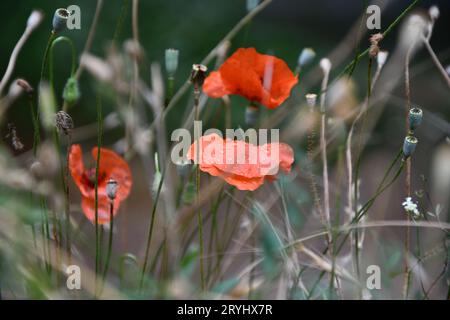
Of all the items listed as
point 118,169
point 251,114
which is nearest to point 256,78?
point 251,114

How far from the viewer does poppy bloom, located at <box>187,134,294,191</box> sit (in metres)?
0.73

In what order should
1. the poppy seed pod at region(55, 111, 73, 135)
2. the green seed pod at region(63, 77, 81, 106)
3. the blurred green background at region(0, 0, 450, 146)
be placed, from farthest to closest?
the blurred green background at region(0, 0, 450, 146), the green seed pod at region(63, 77, 81, 106), the poppy seed pod at region(55, 111, 73, 135)

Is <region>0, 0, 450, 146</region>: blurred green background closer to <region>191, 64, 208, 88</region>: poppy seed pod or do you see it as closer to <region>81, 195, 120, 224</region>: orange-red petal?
<region>81, 195, 120, 224</region>: orange-red petal

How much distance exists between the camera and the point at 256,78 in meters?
0.84

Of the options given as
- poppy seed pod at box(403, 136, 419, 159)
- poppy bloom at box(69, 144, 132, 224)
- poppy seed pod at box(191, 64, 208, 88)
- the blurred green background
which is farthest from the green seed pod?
the blurred green background

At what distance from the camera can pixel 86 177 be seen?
0.88 m

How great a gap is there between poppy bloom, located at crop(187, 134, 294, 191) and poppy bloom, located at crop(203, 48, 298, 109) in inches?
3.2

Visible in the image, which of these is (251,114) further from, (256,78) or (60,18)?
(60,18)

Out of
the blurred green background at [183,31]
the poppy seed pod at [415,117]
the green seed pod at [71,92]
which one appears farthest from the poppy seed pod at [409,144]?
the blurred green background at [183,31]

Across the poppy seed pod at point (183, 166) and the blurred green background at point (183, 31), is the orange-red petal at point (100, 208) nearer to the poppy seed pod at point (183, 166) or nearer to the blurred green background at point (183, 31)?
the poppy seed pod at point (183, 166)

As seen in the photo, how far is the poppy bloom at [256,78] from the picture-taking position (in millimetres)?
830

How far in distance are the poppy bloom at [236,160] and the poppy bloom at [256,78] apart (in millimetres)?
81

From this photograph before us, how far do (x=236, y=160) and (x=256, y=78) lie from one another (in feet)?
0.42
